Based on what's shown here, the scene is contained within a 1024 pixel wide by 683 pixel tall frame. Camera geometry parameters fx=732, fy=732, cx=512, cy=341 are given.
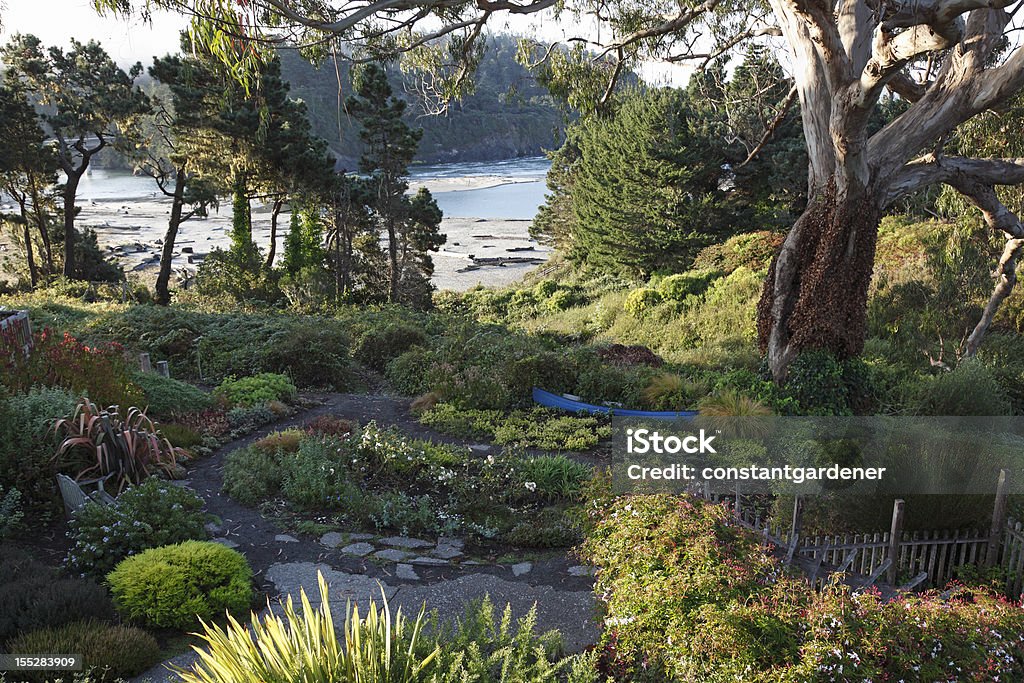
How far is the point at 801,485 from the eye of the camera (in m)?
6.76

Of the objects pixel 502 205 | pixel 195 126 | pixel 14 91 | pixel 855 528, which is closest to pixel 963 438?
pixel 855 528

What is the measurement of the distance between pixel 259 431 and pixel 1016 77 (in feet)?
31.3

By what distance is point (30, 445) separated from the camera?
245 inches

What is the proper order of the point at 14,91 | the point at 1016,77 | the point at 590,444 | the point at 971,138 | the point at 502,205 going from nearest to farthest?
the point at 1016,77, the point at 590,444, the point at 971,138, the point at 14,91, the point at 502,205

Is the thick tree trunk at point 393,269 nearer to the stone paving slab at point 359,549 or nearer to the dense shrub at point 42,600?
the stone paving slab at point 359,549

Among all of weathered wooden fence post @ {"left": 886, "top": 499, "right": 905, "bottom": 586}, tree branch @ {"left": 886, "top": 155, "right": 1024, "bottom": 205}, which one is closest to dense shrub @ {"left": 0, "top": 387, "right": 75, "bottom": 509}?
weathered wooden fence post @ {"left": 886, "top": 499, "right": 905, "bottom": 586}

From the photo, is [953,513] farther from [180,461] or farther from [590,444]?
[180,461]

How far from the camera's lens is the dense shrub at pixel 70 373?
7.55m

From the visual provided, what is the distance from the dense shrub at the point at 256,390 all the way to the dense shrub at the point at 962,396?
843cm

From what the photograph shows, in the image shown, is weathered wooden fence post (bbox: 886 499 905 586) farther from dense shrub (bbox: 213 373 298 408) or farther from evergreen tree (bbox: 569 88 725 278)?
evergreen tree (bbox: 569 88 725 278)

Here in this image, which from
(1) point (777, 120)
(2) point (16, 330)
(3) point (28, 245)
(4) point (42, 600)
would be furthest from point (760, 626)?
(3) point (28, 245)

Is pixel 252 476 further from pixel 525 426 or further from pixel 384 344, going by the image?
pixel 384 344

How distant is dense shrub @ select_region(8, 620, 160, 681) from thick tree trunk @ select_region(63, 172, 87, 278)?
27336 mm

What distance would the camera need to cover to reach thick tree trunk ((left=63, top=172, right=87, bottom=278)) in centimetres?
2681
